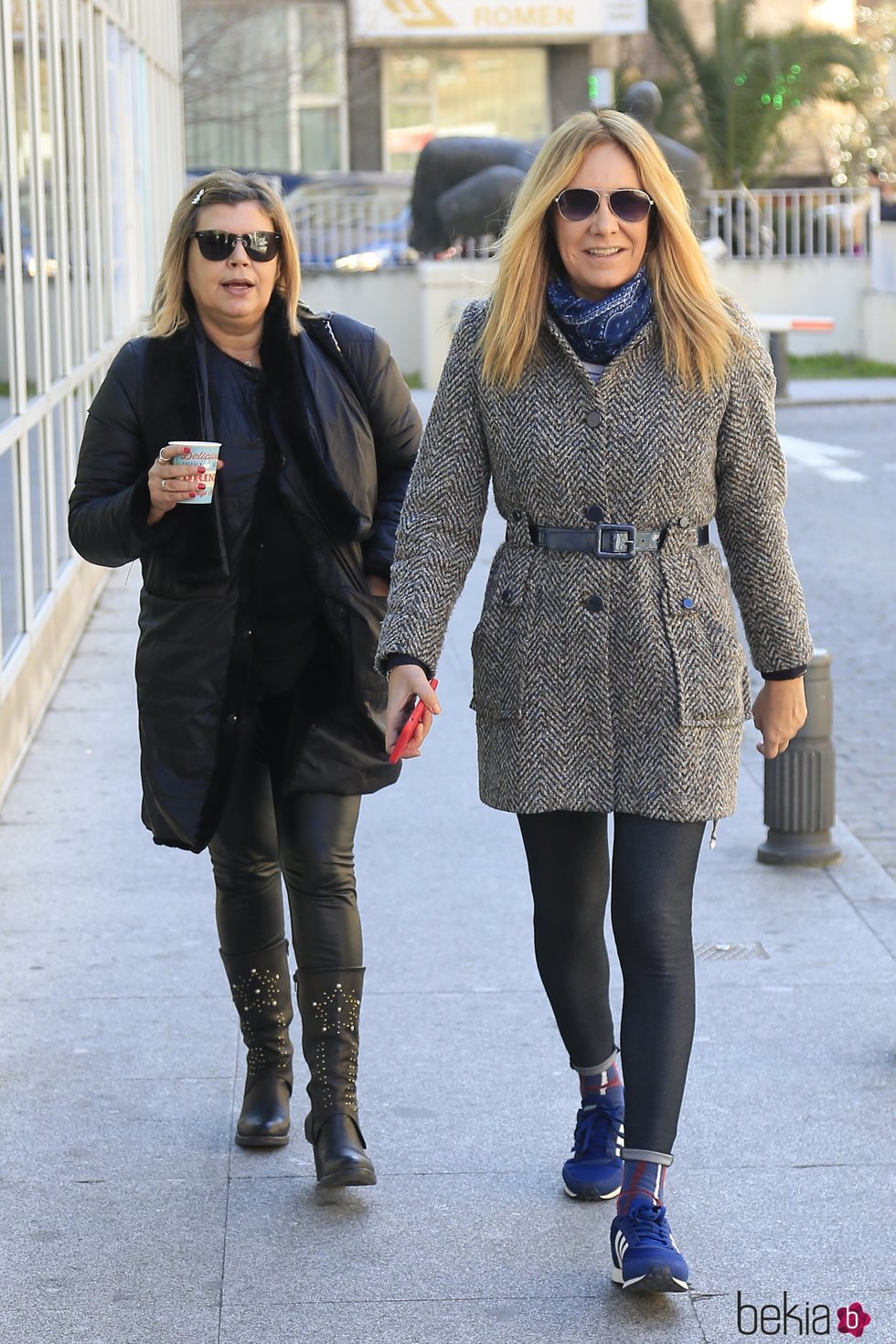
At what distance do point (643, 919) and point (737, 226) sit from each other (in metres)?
24.8

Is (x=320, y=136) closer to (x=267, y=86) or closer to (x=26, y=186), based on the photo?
(x=267, y=86)

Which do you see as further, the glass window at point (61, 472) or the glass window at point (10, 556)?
the glass window at point (61, 472)

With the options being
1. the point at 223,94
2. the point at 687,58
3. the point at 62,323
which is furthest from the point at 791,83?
the point at 62,323

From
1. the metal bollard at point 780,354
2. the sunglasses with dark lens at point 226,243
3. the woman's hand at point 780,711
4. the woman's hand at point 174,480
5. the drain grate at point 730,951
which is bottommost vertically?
the drain grate at point 730,951

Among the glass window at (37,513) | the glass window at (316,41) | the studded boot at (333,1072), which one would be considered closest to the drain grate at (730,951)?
the studded boot at (333,1072)

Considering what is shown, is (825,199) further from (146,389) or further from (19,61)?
(146,389)

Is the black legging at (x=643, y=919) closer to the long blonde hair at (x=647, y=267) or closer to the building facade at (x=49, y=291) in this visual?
the long blonde hair at (x=647, y=267)

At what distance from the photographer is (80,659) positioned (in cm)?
927

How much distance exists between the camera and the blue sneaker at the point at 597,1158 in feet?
12.2

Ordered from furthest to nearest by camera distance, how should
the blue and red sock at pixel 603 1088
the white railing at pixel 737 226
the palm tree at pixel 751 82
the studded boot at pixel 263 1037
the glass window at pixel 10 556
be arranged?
the palm tree at pixel 751 82 < the white railing at pixel 737 226 < the glass window at pixel 10 556 < the studded boot at pixel 263 1037 < the blue and red sock at pixel 603 1088

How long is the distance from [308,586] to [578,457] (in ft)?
2.32

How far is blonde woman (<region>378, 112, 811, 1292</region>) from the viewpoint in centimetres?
337

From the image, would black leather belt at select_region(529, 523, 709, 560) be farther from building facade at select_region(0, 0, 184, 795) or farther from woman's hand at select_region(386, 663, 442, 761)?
building facade at select_region(0, 0, 184, 795)

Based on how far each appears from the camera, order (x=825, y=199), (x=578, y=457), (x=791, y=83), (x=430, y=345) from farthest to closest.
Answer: (x=791, y=83) → (x=825, y=199) → (x=430, y=345) → (x=578, y=457)
